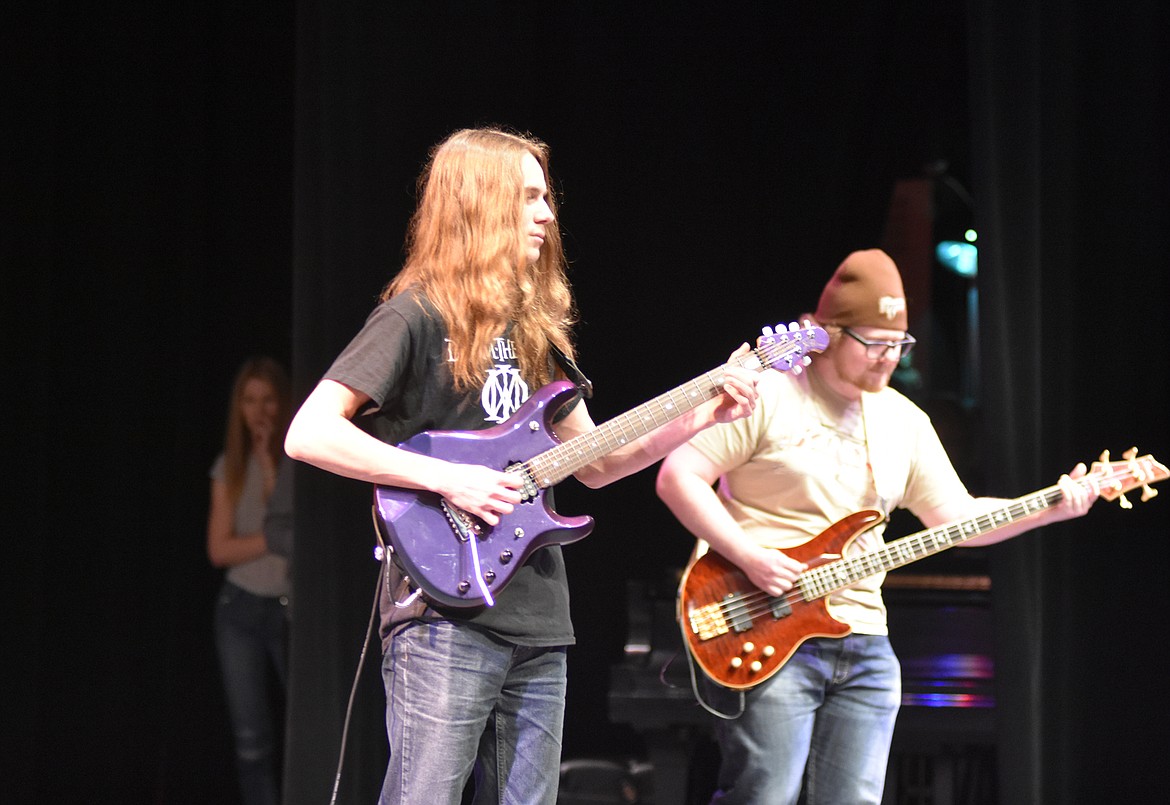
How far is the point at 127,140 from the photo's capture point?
514 centimetres

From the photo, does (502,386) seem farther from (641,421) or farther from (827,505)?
(827,505)

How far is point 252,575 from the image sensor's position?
4.64 m

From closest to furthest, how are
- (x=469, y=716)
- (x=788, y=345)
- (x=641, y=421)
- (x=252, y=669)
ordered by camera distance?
1. (x=469, y=716)
2. (x=641, y=421)
3. (x=788, y=345)
4. (x=252, y=669)

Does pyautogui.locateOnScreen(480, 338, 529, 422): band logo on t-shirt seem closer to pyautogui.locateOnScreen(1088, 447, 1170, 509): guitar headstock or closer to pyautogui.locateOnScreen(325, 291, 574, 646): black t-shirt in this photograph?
pyautogui.locateOnScreen(325, 291, 574, 646): black t-shirt

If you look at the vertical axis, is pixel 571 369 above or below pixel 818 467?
above

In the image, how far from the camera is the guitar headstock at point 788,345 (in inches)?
101

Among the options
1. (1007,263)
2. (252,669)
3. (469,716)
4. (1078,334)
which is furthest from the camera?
(252,669)

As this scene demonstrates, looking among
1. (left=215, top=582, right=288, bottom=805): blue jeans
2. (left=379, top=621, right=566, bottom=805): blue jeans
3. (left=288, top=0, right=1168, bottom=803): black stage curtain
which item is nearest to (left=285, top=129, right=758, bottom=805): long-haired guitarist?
(left=379, top=621, right=566, bottom=805): blue jeans

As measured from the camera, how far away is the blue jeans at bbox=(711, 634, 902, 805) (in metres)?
2.99

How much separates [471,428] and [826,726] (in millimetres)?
1310

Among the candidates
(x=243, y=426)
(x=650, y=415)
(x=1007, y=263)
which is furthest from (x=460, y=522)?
(x=243, y=426)

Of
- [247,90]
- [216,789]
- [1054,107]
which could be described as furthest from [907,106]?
[216,789]

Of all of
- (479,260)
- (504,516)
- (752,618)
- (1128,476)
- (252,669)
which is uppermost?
(479,260)

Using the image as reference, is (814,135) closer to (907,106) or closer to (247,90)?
(907,106)
